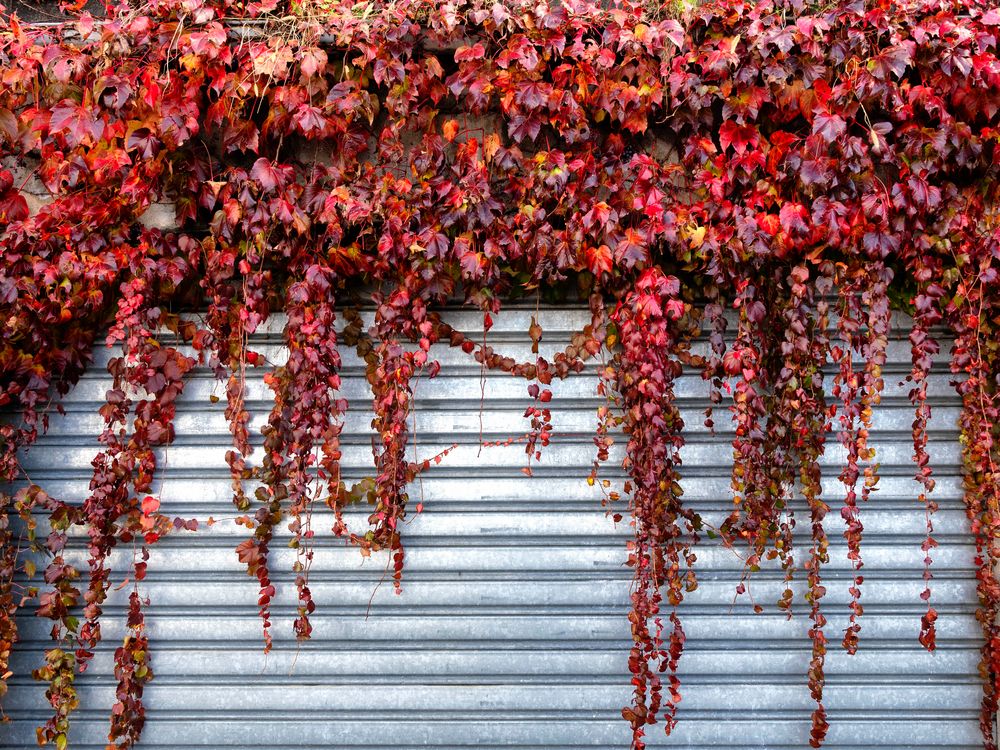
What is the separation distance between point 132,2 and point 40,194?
866 mm

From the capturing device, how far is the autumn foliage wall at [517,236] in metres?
2.91

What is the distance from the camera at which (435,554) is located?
3197mm

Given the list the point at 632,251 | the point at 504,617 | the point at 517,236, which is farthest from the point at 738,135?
the point at 504,617

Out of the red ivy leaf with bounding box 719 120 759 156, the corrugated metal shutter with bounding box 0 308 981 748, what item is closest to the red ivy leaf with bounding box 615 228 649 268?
the corrugated metal shutter with bounding box 0 308 981 748

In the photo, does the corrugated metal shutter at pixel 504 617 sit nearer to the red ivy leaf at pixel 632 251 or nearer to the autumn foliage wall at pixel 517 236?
the autumn foliage wall at pixel 517 236

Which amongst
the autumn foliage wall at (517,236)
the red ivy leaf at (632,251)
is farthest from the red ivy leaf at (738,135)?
the red ivy leaf at (632,251)

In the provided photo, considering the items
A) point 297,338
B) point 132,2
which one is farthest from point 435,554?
point 132,2

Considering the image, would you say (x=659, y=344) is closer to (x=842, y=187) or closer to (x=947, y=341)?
(x=842, y=187)

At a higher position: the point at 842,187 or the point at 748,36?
the point at 748,36

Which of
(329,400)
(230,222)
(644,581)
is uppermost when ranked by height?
(230,222)

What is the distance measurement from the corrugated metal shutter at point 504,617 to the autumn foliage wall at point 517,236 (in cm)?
10

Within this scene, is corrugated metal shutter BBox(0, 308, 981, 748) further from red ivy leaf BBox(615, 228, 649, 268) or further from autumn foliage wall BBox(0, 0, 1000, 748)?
red ivy leaf BBox(615, 228, 649, 268)

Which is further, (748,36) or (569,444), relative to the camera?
(569,444)

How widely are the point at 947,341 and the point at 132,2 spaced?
3.49 meters
